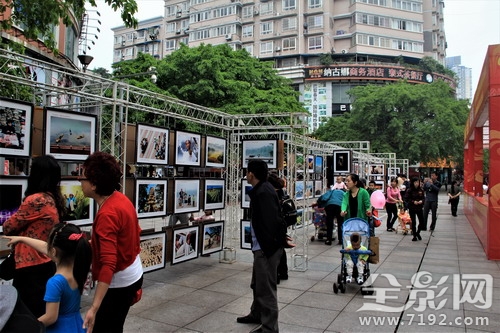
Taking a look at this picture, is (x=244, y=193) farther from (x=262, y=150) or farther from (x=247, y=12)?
(x=247, y=12)

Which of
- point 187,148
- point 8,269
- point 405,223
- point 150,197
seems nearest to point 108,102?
point 150,197

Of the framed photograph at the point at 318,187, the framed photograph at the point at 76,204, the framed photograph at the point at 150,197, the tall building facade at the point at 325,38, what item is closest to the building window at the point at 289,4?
the tall building facade at the point at 325,38

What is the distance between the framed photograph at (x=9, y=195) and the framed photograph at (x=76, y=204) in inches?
19.7

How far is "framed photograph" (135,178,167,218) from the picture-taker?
548cm

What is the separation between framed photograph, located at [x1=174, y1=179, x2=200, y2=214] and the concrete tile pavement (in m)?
1.15

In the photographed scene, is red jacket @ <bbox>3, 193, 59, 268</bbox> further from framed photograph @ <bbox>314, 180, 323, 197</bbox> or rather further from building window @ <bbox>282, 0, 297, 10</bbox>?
building window @ <bbox>282, 0, 297, 10</bbox>

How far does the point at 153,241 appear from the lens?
5695 mm

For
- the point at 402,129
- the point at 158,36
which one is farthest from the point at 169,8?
the point at 402,129

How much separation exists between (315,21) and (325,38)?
111 inches

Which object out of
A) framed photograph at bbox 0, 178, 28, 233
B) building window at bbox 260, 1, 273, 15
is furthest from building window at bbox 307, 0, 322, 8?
framed photograph at bbox 0, 178, 28, 233

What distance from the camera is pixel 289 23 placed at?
1932 inches

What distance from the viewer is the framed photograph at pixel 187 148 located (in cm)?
625

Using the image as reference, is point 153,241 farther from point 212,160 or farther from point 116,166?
point 116,166

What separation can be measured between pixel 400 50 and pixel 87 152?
52096 mm
